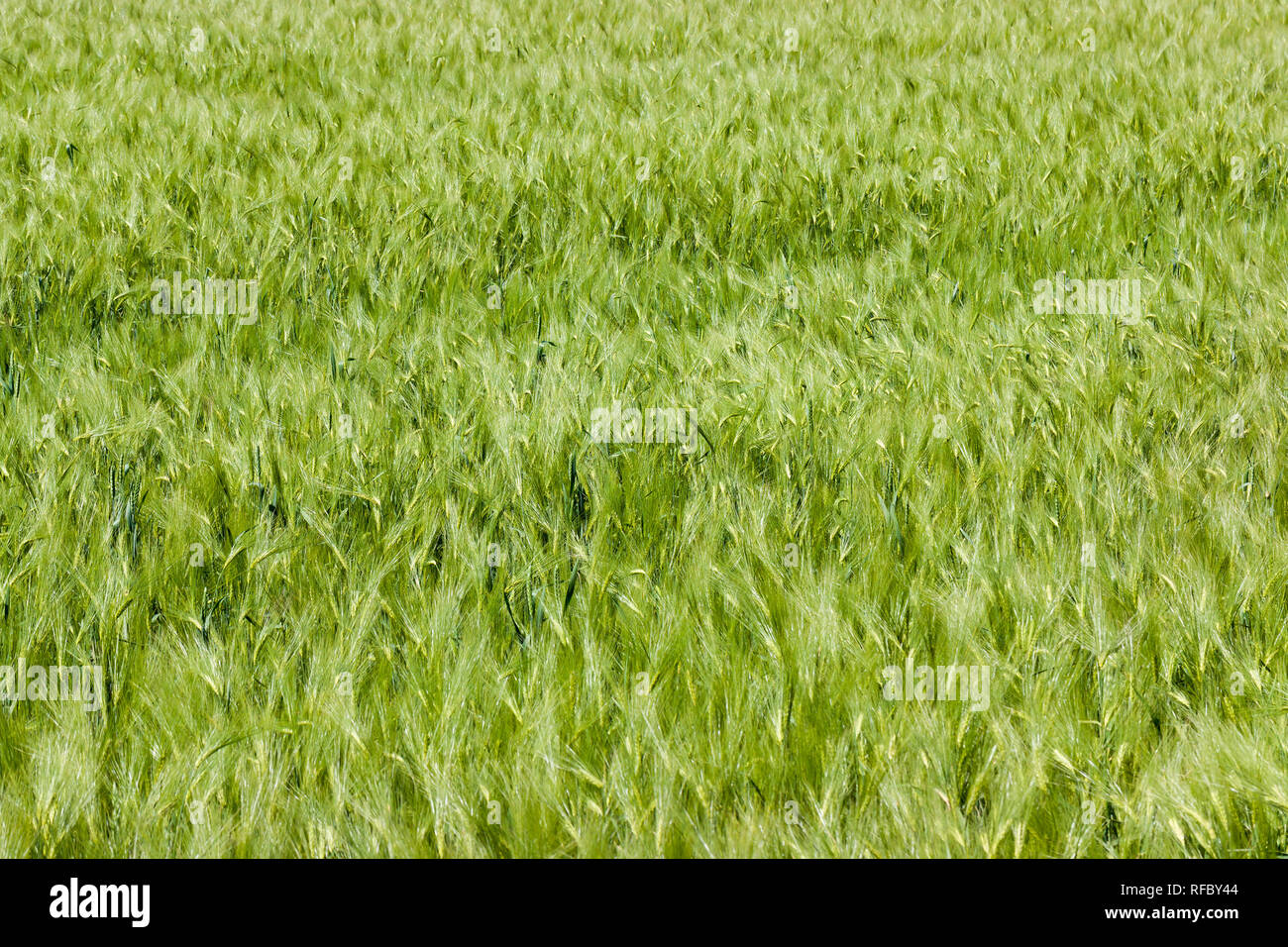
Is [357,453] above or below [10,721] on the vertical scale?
above

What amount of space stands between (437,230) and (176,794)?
7.63 feet

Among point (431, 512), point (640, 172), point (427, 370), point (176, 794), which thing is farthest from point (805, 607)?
point (640, 172)

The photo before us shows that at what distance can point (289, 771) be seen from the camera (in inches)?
46.3

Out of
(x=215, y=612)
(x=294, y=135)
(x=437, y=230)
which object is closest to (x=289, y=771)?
(x=215, y=612)

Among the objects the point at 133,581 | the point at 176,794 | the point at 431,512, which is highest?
the point at 431,512

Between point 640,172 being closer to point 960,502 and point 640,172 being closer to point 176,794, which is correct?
point 960,502

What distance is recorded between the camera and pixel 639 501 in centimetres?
173

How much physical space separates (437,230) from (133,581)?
6.31 feet

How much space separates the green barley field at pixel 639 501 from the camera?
1142 mm

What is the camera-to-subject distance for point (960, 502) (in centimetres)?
170

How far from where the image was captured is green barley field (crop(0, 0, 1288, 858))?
44.9 inches

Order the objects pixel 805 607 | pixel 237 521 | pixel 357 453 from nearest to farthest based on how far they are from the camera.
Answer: pixel 805 607
pixel 237 521
pixel 357 453

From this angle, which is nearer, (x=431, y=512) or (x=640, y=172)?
(x=431, y=512)
